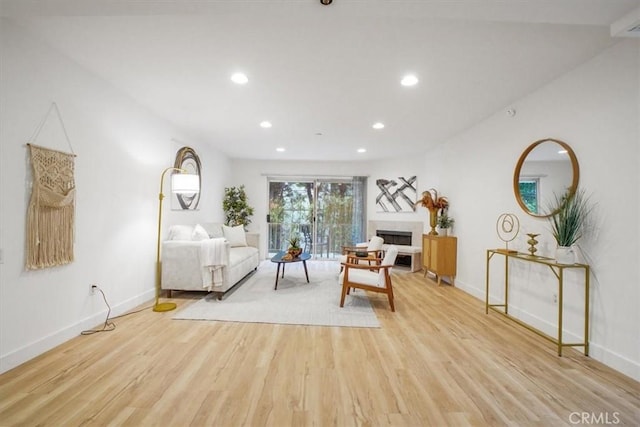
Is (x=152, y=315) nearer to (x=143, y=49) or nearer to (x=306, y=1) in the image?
(x=143, y=49)

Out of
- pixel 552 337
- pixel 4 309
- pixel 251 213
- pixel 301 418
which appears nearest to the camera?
pixel 301 418

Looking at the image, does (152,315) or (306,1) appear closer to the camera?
(306,1)

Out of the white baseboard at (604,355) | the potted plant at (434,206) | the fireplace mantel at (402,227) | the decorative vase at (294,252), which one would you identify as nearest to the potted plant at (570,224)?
the white baseboard at (604,355)

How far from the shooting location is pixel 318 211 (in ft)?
22.7

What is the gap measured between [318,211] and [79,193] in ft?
16.2

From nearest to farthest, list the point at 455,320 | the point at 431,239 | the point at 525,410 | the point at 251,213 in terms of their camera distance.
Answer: the point at 525,410
the point at 455,320
the point at 431,239
the point at 251,213

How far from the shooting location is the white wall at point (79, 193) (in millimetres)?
1961

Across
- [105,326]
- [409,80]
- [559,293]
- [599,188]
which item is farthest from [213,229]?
[599,188]

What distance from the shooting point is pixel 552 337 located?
8.40 ft

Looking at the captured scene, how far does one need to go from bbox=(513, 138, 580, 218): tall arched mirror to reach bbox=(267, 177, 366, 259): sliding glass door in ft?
13.4

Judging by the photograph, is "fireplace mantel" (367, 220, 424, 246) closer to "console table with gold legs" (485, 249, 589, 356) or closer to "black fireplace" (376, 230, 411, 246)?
"black fireplace" (376, 230, 411, 246)

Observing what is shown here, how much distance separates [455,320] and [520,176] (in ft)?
6.04

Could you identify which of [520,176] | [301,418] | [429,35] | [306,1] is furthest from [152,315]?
[520,176]

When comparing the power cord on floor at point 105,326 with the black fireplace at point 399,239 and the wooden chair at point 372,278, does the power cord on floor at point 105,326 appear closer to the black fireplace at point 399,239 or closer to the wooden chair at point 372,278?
the wooden chair at point 372,278
